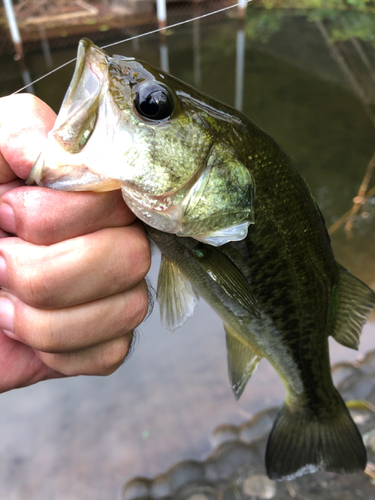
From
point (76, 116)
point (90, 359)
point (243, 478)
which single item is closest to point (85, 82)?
point (76, 116)

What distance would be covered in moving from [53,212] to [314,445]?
1356 millimetres

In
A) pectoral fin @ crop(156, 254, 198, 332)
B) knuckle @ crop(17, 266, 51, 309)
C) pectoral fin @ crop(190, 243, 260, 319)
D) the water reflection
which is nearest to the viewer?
knuckle @ crop(17, 266, 51, 309)

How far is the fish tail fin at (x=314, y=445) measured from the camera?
1477 mm

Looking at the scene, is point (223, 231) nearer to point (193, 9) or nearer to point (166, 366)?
point (166, 366)

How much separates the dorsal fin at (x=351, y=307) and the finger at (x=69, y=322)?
0.73 meters

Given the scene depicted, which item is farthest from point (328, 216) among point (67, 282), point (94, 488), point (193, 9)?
point (193, 9)

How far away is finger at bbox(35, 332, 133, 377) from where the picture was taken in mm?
1023

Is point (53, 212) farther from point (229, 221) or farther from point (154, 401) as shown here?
point (154, 401)

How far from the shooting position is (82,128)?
0.77m

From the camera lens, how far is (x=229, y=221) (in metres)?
0.95

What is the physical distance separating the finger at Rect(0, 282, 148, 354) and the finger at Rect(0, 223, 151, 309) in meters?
0.03

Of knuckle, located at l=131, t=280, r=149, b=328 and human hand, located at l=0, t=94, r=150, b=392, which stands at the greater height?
human hand, located at l=0, t=94, r=150, b=392

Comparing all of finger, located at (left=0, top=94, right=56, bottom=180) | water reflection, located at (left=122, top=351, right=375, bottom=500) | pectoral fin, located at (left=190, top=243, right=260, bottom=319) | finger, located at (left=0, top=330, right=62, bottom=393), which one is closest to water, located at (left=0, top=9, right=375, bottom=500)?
water reflection, located at (left=122, top=351, right=375, bottom=500)

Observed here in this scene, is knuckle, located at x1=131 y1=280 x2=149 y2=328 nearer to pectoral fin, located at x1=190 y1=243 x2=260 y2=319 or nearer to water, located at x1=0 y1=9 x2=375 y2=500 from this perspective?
pectoral fin, located at x1=190 y1=243 x2=260 y2=319
